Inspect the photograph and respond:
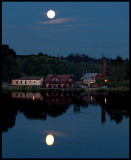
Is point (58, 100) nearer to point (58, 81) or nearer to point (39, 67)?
point (58, 81)

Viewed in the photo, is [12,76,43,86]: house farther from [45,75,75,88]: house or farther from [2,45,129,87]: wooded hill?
[45,75,75,88]: house

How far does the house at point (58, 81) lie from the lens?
86.5 metres

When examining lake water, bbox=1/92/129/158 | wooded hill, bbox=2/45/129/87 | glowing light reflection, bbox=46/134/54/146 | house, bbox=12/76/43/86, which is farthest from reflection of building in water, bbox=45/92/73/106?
house, bbox=12/76/43/86

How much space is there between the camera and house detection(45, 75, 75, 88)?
86500 mm

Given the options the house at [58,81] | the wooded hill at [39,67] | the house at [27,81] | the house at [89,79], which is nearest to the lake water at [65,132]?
the wooded hill at [39,67]

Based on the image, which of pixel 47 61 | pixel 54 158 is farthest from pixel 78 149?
pixel 47 61

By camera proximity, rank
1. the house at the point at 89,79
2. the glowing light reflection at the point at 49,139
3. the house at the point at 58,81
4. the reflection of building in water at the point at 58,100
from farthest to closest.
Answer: the house at the point at 89,79 < the house at the point at 58,81 < the reflection of building in water at the point at 58,100 < the glowing light reflection at the point at 49,139

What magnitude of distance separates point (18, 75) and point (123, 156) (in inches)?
2829

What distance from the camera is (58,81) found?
3408 inches

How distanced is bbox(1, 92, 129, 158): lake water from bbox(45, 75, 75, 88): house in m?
44.4

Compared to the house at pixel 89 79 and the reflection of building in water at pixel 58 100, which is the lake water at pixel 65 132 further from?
the house at pixel 89 79

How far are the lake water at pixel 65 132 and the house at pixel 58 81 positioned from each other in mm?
44442

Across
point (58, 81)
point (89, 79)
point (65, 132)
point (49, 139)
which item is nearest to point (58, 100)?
point (65, 132)

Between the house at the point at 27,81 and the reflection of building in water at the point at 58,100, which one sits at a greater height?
the house at the point at 27,81
